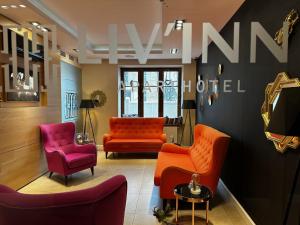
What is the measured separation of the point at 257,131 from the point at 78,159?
285cm

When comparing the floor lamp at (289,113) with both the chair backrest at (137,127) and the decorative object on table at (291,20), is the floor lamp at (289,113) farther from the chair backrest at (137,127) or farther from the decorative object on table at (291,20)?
the chair backrest at (137,127)

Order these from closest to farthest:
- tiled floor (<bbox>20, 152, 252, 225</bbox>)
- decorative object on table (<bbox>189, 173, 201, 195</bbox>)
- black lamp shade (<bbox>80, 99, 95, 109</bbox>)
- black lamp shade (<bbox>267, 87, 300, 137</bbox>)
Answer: black lamp shade (<bbox>267, 87, 300, 137</bbox>) < decorative object on table (<bbox>189, 173, 201, 195</bbox>) < tiled floor (<bbox>20, 152, 252, 225</bbox>) < black lamp shade (<bbox>80, 99, 95, 109</bbox>)

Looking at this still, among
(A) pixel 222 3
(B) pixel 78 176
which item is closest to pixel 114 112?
(B) pixel 78 176

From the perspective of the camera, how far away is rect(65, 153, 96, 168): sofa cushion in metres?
3.71

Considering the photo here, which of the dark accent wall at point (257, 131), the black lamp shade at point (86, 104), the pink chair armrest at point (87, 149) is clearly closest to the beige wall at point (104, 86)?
the black lamp shade at point (86, 104)

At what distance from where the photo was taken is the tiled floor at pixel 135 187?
266cm

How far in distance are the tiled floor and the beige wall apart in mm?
1411

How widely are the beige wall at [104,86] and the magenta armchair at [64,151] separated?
7.15 ft

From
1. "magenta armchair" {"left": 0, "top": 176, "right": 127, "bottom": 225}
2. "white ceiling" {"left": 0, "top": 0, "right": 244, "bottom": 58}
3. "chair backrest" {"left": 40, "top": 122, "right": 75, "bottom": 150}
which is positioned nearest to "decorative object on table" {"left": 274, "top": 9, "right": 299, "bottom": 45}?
"white ceiling" {"left": 0, "top": 0, "right": 244, "bottom": 58}

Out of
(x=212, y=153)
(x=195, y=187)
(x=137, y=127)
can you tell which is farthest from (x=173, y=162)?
(x=137, y=127)

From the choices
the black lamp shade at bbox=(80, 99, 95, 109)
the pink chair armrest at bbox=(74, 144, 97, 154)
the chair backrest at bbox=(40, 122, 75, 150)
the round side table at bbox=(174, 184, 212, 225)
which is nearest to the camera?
the round side table at bbox=(174, 184, 212, 225)

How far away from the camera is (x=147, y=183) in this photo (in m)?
3.76

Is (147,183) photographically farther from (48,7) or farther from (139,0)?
(48,7)

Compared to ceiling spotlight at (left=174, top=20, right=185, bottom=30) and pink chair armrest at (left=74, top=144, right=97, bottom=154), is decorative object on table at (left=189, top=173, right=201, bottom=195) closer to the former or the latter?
ceiling spotlight at (left=174, top=20, right=185, bottom=30)
